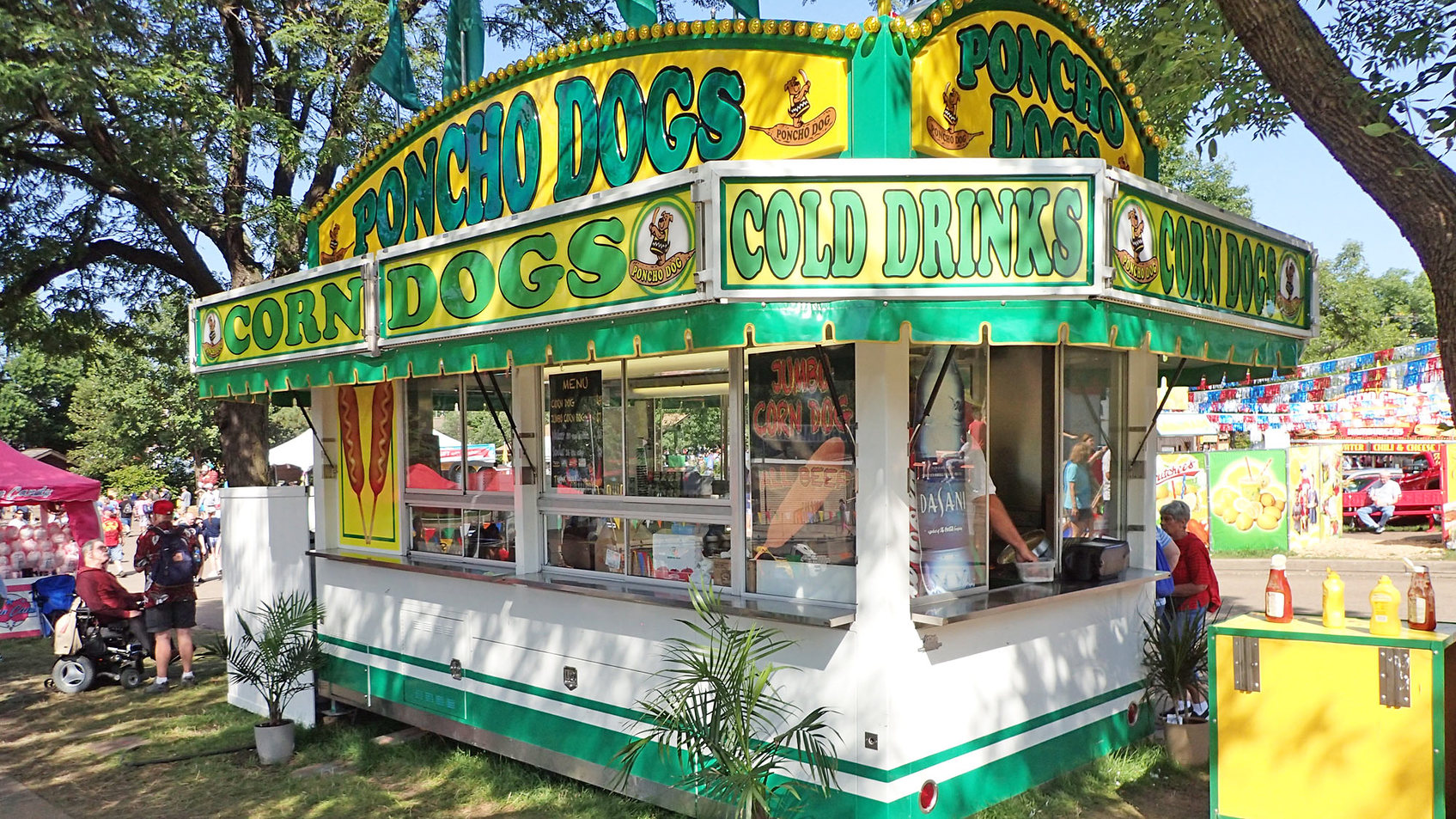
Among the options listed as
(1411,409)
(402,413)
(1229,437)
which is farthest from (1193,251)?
(1229,437)

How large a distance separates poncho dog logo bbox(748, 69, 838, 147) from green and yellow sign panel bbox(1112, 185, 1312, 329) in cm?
144

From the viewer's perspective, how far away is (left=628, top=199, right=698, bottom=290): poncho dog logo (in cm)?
445

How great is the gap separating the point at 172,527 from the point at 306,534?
238cm

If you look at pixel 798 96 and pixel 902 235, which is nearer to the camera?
pixel 902 235

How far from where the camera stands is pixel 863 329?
169 inches

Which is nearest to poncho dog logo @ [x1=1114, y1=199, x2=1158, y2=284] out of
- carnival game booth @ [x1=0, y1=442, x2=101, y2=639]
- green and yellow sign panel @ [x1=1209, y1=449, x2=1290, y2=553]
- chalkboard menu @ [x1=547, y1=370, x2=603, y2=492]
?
chalkboard menu @ [x1=547, y1=370, x2=603, y2=492]

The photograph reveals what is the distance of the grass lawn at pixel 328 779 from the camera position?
5605 mm

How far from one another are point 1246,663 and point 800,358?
8.35 ft

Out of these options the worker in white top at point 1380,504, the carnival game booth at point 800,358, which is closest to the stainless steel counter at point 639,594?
the carnival game booth at point 800,358

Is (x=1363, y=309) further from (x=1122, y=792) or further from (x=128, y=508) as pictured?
(x=128, y=508)

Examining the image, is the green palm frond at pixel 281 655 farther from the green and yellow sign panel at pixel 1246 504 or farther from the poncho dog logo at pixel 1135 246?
the green and yellow sign panel at pixel 1246 504

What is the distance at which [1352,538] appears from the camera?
20047 mm

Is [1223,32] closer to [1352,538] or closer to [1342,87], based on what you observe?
[1342,87]

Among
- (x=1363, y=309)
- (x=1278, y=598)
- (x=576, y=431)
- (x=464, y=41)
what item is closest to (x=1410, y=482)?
(x=1363, y=309)
